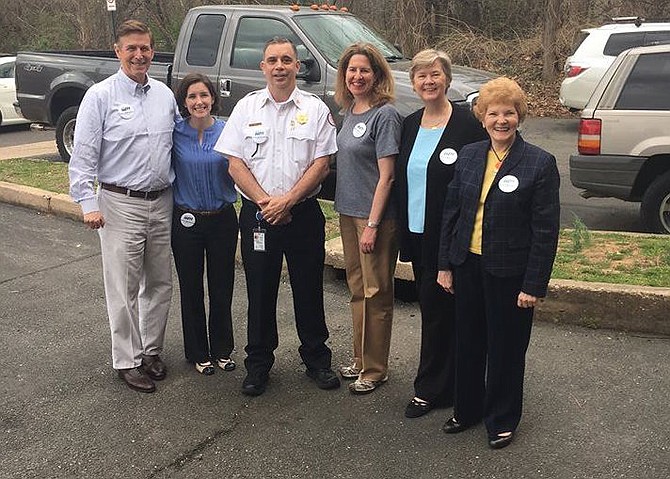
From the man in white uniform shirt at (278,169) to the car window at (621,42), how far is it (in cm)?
1041

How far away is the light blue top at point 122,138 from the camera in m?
3.99

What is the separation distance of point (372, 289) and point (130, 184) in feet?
4.73

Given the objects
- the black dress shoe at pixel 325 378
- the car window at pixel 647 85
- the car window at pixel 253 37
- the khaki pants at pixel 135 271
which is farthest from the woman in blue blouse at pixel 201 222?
the car window at pixel 253 37

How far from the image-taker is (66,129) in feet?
34.3

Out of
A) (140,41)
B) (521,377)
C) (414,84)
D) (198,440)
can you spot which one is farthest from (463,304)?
(140,41)

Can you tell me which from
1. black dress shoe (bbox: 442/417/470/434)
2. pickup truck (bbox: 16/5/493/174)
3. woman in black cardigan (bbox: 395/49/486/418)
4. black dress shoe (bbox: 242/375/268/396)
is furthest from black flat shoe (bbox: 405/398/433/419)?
pickup truck (bbox: 16/5/493/174)

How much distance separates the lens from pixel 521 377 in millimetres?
3596

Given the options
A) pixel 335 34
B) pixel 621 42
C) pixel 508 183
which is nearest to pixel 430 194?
pixel 508 183

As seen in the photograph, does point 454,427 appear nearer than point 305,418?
Yes

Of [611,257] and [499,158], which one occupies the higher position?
[499,158]

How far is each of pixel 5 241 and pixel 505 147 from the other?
224 inches

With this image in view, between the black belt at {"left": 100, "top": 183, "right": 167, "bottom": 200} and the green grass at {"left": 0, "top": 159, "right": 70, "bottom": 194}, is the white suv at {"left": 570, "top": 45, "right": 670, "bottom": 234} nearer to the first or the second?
the black belt at {"left": 100, "top": 183, "right": 167, "bottom": 200}

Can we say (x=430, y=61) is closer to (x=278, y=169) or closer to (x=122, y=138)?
(x=278, y=169)

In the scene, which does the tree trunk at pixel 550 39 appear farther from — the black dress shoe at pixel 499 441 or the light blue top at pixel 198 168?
the black dress shoe at pixel 499 441
